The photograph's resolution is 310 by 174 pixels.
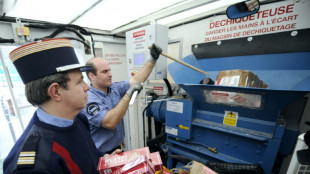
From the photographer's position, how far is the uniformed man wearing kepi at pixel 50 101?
0.58m

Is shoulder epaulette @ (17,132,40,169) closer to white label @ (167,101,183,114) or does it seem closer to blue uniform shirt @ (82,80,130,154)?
blue uniform shirt @ (82,80,130,154)

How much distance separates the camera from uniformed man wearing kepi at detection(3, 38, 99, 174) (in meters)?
0.58

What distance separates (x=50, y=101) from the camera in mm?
654

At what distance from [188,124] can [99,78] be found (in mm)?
1052

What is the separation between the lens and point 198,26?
207 centimetres

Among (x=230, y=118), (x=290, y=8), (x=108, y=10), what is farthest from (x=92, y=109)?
(x=290, y=8)

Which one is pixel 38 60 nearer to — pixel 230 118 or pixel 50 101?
pixel 50 101

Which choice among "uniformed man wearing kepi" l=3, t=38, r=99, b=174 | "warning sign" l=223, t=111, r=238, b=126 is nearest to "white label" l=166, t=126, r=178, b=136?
"warning sign" l=223, t=111, r=238, b=126

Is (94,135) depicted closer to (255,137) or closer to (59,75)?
(59,75)

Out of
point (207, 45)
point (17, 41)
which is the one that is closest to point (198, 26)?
point (207, 45)

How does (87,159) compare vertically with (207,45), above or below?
below

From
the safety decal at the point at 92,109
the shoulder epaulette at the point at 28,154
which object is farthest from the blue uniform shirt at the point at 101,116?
the shoulder epaulette at the point at 28,154

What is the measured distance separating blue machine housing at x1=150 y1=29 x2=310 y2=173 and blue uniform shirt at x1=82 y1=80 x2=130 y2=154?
0.63 meters

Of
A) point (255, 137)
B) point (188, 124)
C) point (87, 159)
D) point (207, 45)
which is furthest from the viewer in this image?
point (207, 45)
